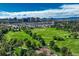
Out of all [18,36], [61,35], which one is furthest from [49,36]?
[18,36]

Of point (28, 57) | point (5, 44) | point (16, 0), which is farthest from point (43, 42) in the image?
point (16, 0)

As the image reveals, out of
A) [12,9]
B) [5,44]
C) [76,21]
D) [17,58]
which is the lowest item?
[17,58]

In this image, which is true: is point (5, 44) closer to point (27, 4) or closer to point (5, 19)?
point (5, 19)

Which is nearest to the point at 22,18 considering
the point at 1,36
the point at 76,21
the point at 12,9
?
the point at 12,9

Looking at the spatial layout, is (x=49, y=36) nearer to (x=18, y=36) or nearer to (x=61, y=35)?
(x=61, y=35)

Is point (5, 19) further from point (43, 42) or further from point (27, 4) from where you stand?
point (43, 42)

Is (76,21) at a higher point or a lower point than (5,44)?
higher
